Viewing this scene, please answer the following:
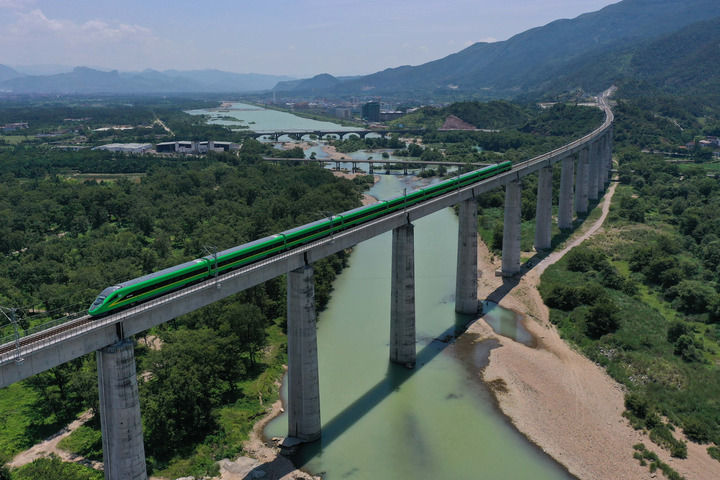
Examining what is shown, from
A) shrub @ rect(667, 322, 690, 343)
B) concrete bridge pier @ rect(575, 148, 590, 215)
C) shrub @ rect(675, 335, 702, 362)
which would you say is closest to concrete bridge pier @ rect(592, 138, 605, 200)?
concrete bridge pier @ rect(575, 148, 590, 215)

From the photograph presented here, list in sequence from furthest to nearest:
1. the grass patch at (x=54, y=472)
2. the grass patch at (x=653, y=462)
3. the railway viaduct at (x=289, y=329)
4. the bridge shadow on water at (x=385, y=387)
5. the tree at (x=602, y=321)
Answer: the tree at (x=602, y=321) < the bridge shadow on water at (x=385, y=387) < the grass patch at (x=653, y=462) < the grass patch at (x=54, y=472) < the railway viaduct at (x=289, y=329)

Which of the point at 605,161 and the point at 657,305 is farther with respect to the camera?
the point at 605,161

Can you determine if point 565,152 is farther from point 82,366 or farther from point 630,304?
point 82,366

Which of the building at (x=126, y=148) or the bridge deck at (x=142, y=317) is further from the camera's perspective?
the building at (x=126, y=148)

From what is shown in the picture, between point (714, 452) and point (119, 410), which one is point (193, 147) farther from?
point (714, 452)

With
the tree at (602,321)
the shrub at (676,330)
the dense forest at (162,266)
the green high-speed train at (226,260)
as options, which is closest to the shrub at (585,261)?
the tree at (602,321)

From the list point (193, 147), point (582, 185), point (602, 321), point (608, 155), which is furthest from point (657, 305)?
point (193, 147)

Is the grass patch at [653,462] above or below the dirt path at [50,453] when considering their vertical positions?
below

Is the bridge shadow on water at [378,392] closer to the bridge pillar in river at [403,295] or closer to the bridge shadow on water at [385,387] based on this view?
the bridge shadow on water at [385,387]
